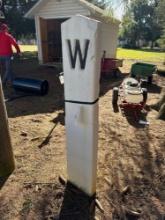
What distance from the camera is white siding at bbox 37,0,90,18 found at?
12281mm

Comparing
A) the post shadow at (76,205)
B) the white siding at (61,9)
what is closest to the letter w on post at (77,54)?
the post shadow at (76,205)

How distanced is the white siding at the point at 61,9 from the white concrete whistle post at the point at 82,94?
10038 mm

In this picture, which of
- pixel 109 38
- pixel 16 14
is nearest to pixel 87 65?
pixel 109 38

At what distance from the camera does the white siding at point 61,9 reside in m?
12.3

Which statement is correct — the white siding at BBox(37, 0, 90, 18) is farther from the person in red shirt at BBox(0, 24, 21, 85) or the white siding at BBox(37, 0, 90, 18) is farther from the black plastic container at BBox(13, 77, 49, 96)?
the black plastic container at BBox(13, 77, 49, 96)

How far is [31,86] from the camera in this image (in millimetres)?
7855

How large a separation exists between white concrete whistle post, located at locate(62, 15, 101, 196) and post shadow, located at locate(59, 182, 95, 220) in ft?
0.26

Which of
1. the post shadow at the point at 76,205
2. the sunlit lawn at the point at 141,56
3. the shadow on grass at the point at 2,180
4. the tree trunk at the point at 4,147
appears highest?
the tree trunk at the point at 4,147

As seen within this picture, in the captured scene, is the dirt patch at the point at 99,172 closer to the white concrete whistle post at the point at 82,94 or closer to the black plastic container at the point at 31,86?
the white concrete whistle post at the point at 82,94

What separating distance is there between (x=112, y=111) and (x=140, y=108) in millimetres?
699

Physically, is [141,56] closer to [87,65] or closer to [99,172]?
[99,172]

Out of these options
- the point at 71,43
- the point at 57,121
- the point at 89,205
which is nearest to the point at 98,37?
the point at 71,43

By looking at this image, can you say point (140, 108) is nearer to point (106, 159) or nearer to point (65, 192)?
point (106, 159)

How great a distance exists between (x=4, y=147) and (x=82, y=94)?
4.54 feet
